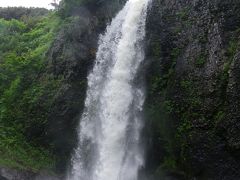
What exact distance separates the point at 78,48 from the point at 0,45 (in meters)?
6.11

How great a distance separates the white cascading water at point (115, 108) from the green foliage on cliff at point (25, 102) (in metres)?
1.68

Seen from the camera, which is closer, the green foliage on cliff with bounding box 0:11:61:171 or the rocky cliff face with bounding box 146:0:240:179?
the rocky cliff face with bounding box 146:0:240:179

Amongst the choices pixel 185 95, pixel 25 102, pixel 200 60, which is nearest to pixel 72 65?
pixel 25 102

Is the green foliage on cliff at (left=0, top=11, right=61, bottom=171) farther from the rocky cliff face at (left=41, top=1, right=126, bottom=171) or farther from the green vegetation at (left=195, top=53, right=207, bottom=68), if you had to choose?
the green vegetation at (left=195, top=53, right=207, bottom=68)

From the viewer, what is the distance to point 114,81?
13875 millimetres

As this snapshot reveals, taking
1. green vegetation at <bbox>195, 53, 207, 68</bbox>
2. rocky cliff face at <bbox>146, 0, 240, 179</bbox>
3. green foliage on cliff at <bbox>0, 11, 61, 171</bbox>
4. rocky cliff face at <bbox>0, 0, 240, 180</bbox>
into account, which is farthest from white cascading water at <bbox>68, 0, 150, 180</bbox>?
green vegetation at <bbox>195, 53, 207, 68</bbox>

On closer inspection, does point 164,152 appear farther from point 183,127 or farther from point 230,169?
point 230,169

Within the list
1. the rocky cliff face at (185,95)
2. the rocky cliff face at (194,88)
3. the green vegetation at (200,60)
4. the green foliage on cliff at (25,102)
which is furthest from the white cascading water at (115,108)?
the green vegetation at (200,60)

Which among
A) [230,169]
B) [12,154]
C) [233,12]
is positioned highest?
[233,12]

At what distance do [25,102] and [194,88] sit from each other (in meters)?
7.54

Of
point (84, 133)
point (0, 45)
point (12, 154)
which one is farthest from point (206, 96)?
point (0, 45)

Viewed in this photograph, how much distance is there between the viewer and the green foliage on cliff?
15.1 meters

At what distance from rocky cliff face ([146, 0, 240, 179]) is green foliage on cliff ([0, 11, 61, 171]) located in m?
4.58

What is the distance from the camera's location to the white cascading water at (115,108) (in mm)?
12766
